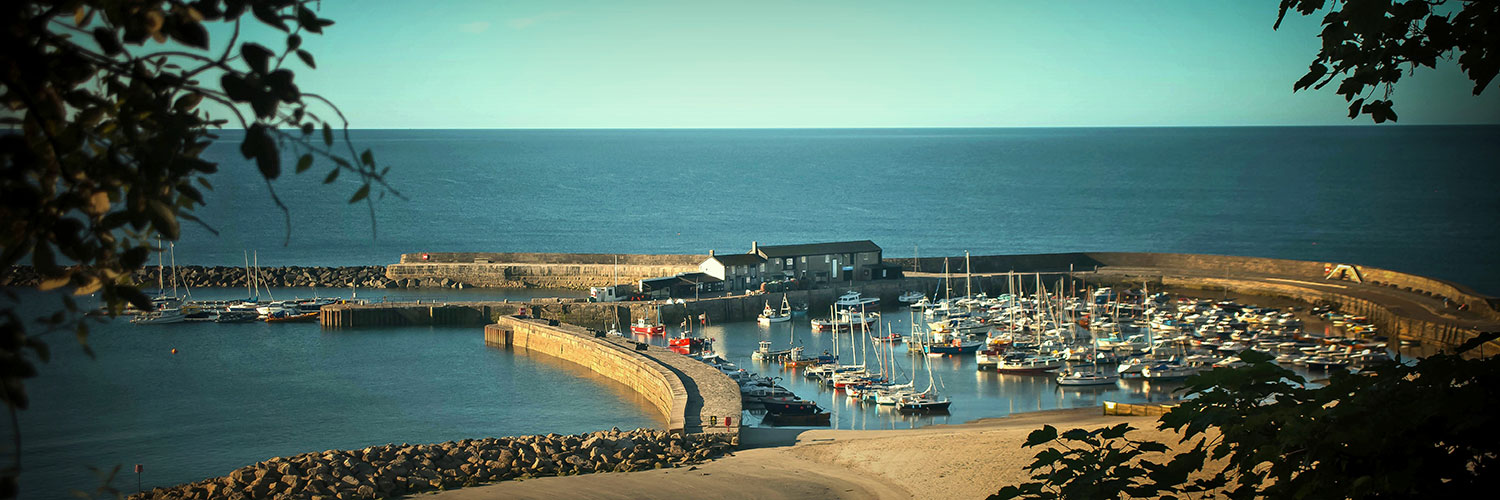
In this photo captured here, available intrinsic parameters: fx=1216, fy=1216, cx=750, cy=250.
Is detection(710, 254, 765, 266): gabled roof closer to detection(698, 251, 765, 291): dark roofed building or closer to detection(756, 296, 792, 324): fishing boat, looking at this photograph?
detection(698, 251, 765, 291): dark roofed building

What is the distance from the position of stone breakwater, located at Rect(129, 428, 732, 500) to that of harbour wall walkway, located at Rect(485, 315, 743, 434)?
133 cm

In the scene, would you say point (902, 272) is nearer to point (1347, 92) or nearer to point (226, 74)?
point (1347, 92)

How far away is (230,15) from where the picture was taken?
8.56ft

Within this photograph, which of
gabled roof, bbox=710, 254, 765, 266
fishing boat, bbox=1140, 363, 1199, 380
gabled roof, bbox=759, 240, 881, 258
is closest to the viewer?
fishing boat, bbox=1140, 363, 1199, 380

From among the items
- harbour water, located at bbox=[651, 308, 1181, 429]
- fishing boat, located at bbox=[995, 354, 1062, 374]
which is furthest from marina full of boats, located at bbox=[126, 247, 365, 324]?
fishing boat, located at bbox=[995, 354, 1062, 374]

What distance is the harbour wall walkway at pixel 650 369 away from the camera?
23.7 metres

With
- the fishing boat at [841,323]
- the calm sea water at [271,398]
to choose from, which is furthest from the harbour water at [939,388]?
the calm sea water at [271,398]

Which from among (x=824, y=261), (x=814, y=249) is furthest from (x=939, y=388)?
(x=814, y=249)

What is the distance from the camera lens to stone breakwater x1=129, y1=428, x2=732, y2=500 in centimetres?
1869

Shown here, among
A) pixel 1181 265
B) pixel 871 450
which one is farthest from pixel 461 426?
pixel 1181 265

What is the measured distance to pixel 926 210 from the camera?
9612cm

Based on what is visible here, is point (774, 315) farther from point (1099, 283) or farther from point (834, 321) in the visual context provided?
point (1099, 283)

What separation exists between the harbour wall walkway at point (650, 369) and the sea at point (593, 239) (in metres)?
0.67

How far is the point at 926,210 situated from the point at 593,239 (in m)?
30.8
